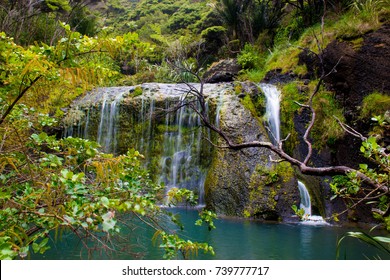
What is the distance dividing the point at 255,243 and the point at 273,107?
5323 millimetres

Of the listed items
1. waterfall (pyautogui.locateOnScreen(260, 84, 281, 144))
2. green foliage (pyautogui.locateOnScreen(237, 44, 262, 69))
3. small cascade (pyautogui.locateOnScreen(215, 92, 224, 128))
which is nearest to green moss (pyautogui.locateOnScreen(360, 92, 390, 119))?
waterfall (pyautogui.locateOnScreen(260, 84, 281, 144))

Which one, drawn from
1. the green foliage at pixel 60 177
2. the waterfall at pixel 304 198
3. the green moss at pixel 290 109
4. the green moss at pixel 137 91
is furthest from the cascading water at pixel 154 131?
the green foliage at pixel 60 177

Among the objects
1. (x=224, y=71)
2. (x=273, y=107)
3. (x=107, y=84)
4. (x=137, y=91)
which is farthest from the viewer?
(x=224, y=71)

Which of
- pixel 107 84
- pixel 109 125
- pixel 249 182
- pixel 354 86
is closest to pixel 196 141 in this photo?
pixel 249 182

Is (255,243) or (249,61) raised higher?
(249,61)

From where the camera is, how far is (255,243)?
6039mm

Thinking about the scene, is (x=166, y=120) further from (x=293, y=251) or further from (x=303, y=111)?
(x=293, y=251)

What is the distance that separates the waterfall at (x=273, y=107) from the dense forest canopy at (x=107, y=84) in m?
0.27

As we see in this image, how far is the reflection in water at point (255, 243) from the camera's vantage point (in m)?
5.04

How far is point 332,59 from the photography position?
8875 millimetres

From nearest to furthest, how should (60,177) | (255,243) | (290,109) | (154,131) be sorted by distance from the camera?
(60,177)
(255,243)
(290,109)
(154,131)

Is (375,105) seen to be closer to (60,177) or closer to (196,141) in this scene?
(196,141)
